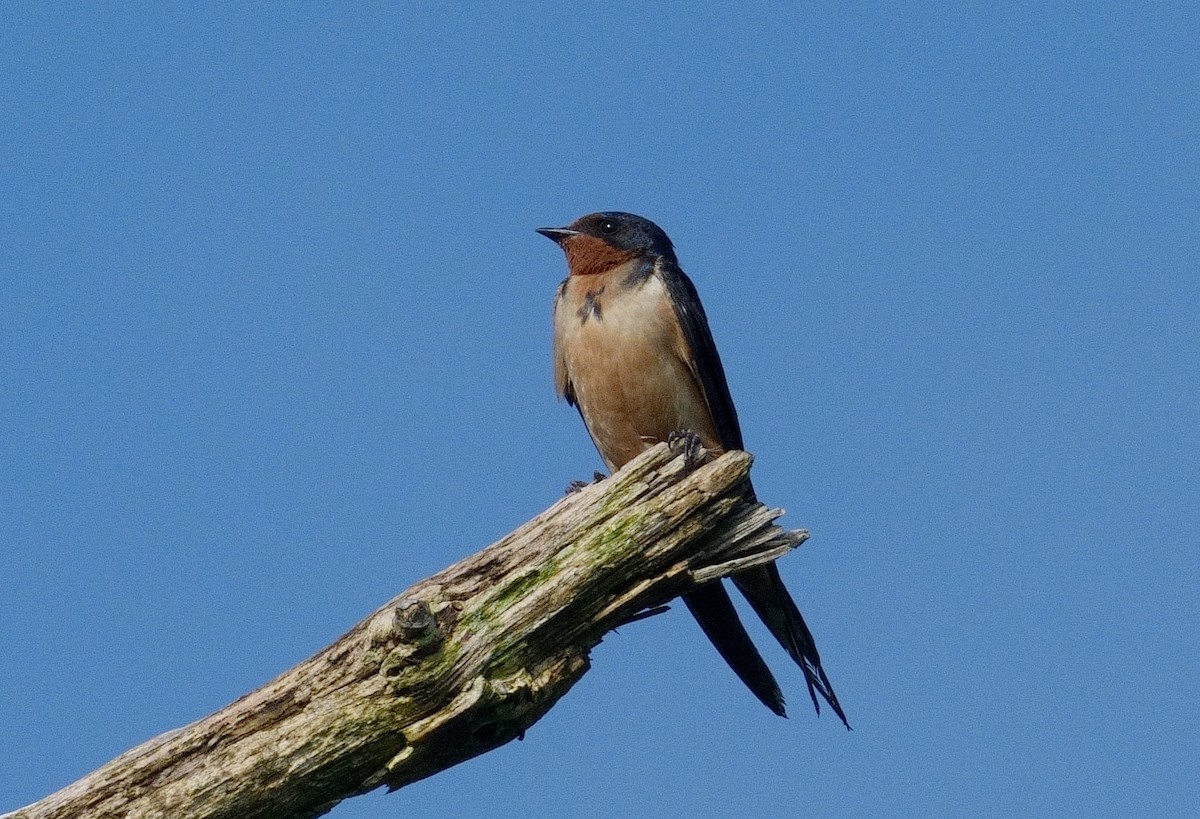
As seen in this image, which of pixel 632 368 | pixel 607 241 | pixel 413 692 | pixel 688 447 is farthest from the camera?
pixel 607 241

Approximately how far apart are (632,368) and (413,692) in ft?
11.7

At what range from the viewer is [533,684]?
305 inches

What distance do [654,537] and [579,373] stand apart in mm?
2770

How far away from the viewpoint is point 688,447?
28.5ft

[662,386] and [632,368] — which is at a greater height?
[632,368]

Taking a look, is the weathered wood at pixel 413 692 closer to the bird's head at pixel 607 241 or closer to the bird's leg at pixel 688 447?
the bird's leg at pixel 688 447

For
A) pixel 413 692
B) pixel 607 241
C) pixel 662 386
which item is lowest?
pixel 413 692

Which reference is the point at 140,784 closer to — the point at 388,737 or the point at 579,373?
the point at 388,737

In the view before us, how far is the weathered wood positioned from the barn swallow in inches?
A: 80.7

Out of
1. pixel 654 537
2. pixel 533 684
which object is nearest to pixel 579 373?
pixel 654 537

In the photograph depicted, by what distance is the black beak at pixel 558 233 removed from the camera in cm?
1170

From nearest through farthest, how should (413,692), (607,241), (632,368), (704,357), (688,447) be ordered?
(413,692)
(688,447)
(632,368)
(704,357)
(607,241)

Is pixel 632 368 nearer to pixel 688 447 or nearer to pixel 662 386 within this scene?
pixel 662 386

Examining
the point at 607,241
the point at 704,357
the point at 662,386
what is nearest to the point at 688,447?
the point at 662,386
